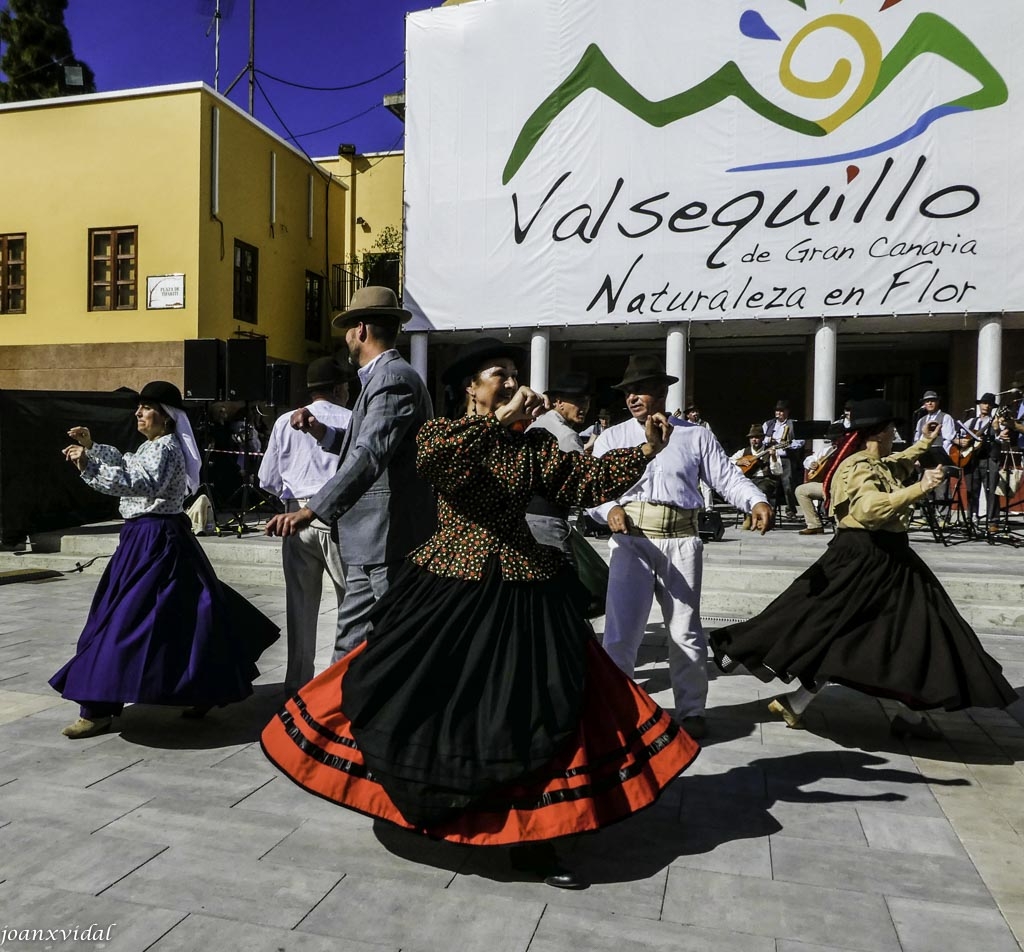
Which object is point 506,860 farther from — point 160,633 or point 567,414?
point 567,414

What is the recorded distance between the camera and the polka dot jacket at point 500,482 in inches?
112

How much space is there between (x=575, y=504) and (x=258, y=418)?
46.8 feet

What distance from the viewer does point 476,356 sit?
2.96 metres

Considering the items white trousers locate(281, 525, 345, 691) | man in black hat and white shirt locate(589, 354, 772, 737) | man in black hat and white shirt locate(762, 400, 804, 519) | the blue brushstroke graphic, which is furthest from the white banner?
white trousers locate(281, 525, 345, 691)

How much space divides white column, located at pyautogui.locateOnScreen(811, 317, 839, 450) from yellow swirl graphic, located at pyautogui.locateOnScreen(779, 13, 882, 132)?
3.30 metres

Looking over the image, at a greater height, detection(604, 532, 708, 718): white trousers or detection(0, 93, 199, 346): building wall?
detection(0, 93, 199, 346): building wall

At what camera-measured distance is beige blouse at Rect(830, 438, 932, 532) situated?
413 centimetres

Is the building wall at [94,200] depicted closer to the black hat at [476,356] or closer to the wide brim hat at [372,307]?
the wide brim hat at [372,307]

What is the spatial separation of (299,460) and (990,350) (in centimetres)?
1273

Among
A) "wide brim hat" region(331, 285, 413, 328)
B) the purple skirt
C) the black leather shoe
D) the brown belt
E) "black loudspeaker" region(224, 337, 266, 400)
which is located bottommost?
the black leather shoe

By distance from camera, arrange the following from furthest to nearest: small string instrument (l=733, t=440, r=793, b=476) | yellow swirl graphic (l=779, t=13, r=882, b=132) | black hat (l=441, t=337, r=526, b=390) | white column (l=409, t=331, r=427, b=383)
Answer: white column (l=409, t=331, r=427, b=383), yellow swirl graphic (l=779, t=13, r=882, b=132), small string instrument (l=733, t=440, r=793, b=476), black hat (l=441, t=337, r=526, b=390)

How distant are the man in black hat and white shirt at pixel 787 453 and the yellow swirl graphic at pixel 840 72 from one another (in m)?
5.12

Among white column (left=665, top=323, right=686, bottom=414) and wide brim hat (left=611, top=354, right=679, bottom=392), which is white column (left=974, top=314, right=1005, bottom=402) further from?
wide brim hat (left=611, top=354, right=679, bottom=392)

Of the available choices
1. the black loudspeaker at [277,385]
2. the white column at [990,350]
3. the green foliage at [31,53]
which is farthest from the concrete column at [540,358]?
the green foliage at [31,53]
